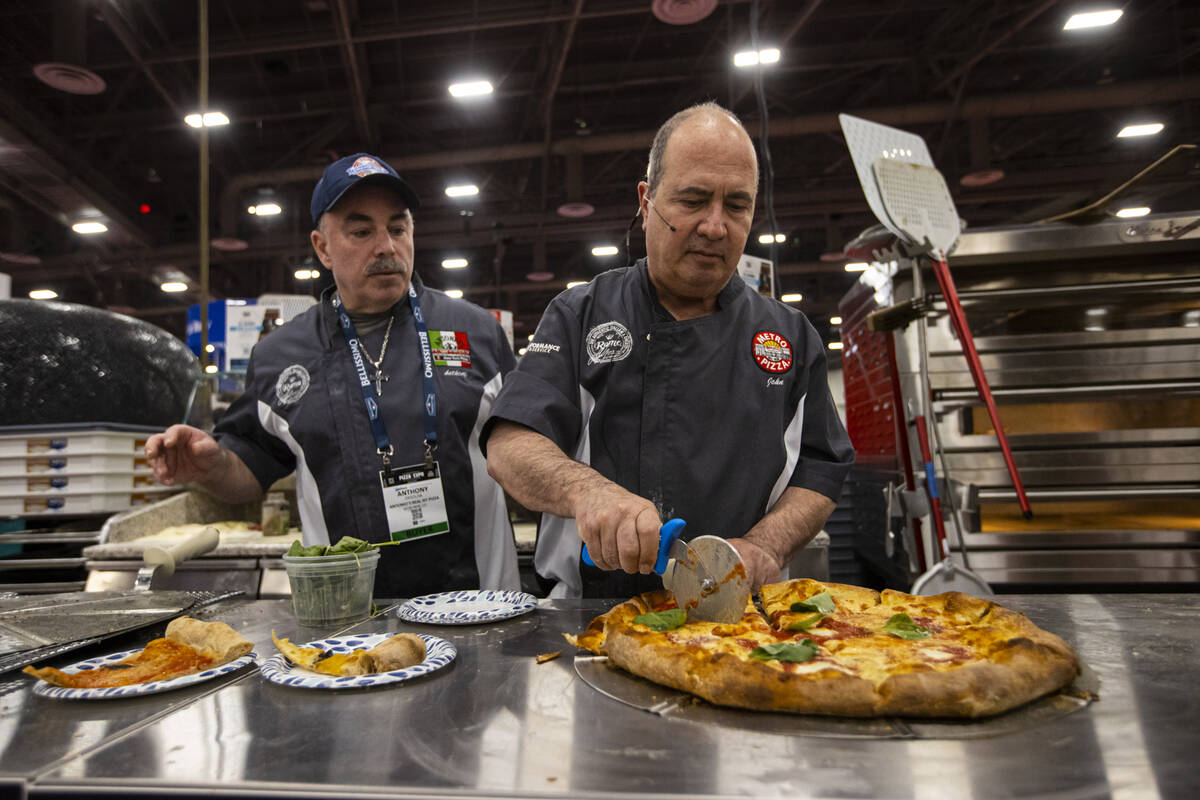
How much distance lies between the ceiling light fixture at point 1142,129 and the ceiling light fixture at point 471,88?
8.68 m

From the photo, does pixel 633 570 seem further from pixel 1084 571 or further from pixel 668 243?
pixel 1084 571

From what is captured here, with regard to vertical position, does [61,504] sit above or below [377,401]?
below

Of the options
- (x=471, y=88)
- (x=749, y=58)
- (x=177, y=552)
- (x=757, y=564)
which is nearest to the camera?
(x=757, y=564)

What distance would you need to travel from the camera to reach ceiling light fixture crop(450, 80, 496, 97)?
8.64 meters

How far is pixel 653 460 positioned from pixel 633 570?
0.53 meters

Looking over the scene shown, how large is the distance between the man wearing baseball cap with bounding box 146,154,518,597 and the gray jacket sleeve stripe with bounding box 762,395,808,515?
847 millimetres

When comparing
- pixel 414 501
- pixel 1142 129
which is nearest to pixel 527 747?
pixel 414 501

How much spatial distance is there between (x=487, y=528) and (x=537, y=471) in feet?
2.50

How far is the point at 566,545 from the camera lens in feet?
6.00

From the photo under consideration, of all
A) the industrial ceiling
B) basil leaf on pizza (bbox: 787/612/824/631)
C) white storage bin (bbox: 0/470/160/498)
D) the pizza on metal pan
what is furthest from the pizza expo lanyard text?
the industrial ceiling

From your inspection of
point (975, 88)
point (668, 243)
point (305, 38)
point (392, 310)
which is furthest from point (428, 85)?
point (668, 243)

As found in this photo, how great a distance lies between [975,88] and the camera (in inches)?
412

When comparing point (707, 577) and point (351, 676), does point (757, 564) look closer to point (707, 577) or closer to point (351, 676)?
point (707, 577)

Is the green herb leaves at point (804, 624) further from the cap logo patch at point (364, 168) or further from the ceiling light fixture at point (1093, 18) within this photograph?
the ceiling light fixture at point (1093, 18)
